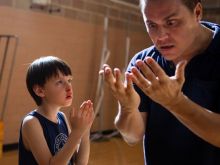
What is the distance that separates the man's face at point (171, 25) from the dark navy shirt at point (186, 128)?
3.2 inches

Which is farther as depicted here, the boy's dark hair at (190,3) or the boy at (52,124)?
the boy at (52,124)

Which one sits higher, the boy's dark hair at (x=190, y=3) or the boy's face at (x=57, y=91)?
the boy's dark hair at (x=190, y=3)

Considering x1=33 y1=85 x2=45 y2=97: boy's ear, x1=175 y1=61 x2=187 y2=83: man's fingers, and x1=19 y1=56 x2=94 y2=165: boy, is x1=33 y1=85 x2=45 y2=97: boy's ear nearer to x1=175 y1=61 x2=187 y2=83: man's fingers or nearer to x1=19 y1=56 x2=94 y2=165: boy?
x1=19 y1=56 x2=94 y2=165: boy

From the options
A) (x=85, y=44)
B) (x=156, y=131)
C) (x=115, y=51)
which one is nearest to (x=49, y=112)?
(x=156, y=131)

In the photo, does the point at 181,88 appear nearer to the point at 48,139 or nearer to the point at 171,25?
the point at 171,25

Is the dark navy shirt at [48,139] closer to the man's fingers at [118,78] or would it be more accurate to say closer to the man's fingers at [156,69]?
the man's fingers at [118,78]

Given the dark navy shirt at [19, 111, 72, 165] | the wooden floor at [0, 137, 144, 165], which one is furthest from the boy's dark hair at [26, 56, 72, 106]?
the wooden floor at [0, 137, 144, 165]

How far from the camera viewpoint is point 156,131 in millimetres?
1099

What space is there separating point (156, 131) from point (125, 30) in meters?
4.03

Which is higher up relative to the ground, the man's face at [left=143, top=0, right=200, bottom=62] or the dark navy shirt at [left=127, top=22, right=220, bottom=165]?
the man's face at [left=143, top=0, right=200, bottom=62]

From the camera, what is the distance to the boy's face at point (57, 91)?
1506mm

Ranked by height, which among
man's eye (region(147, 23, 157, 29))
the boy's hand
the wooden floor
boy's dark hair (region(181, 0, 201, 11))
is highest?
boy's dark hair (region(181, 0, 201, 11))

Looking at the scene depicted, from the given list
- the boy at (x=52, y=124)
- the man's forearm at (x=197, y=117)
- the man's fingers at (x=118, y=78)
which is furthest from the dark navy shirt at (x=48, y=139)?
the man's forearm at (x=197, y=117)

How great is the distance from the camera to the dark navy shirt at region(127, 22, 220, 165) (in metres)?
1.02
